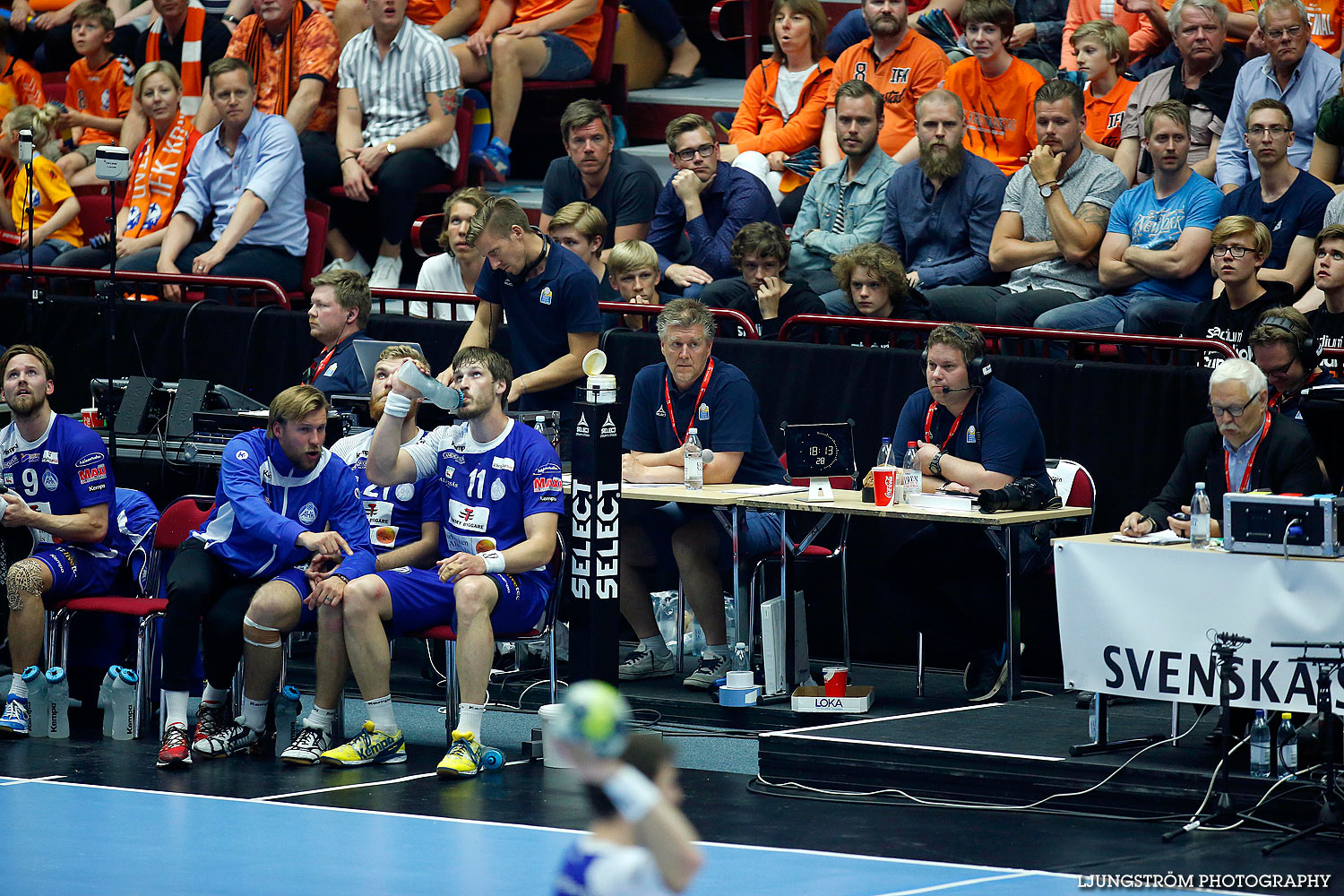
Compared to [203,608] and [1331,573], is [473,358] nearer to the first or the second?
[203,608]

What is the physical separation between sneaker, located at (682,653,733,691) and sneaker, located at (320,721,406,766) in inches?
60.7

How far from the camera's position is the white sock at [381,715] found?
7619mm

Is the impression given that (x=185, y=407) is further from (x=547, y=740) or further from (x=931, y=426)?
(x=931, y=426)

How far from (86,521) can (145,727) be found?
3.05 ft

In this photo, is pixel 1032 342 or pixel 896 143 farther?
pixel 896 143

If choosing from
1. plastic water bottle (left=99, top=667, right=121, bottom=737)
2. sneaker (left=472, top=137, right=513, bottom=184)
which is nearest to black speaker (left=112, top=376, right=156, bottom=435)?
plastic water bottle (left=99, top=667, right=121, bottom=737)

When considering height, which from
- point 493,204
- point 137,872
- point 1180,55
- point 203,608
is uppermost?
point 1180,55

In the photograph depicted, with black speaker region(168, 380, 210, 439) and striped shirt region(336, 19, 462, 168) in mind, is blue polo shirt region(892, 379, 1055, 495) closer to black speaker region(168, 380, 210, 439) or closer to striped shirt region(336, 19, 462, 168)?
black speaker region(168, 380, 210, 439)

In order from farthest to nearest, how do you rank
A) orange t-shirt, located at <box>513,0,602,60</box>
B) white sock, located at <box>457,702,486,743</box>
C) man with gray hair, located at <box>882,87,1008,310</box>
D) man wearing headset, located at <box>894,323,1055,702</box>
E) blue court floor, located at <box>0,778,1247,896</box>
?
orange t-shirt, located at <box>513,0,602,60</box>
man with gray hair, located at <box>882,87,1008,310</box>
man wearing headset, located at <box>894,323,1055,702</box>
white sock, located at <box>457,702,486,743</box>
blue court floor, located at <box>0,778,1247,896</box>

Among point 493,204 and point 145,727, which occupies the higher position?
point 493,204

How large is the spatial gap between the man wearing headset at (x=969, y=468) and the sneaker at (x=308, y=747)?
Answer: 2528 mm

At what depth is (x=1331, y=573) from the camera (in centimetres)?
642

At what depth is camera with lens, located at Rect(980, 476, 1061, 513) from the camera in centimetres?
779

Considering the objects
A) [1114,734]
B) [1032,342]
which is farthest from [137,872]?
[1032,342]
